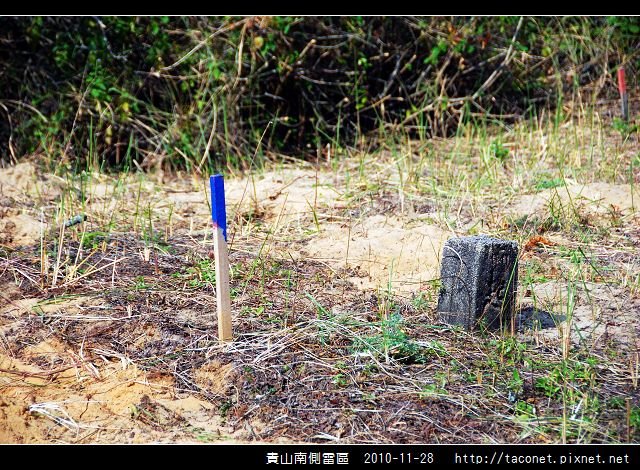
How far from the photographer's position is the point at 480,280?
3201 mm

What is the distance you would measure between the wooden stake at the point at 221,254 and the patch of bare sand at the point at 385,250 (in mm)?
876

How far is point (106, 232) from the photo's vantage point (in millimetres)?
4383

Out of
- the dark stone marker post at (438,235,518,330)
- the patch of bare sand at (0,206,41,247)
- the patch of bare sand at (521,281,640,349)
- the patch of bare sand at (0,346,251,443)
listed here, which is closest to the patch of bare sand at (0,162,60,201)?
the patch of bare sand at (0,206,41,247)

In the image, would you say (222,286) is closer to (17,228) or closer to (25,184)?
(17,228)

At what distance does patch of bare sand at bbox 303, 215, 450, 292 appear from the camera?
386 cm

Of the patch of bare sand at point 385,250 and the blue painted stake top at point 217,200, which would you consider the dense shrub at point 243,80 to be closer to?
the patch of bare sand at point 385,250

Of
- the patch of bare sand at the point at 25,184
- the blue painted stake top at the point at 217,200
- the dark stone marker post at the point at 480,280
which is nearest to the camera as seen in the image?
the blue painted stake top at the point at 217,200

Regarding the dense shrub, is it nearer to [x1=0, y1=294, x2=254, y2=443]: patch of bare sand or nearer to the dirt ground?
the dirt ground

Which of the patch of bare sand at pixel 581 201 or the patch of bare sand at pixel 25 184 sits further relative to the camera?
the patch of bare sand at pixel 25 184

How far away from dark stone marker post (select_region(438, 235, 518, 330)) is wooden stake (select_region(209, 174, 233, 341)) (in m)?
0.92

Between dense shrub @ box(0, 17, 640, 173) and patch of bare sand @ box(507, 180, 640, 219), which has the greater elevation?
dense shrub @ box(0, 17, 640, 173)

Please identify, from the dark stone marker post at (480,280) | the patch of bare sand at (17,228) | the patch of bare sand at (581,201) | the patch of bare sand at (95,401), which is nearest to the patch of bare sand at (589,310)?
the dark stone marker post at (480,280)

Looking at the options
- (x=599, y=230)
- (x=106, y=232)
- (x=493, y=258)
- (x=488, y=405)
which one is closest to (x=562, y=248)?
(x=599, y=230)

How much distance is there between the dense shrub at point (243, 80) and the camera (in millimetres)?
6238
